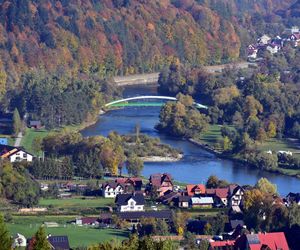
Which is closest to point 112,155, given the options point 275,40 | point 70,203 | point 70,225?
point 70,203

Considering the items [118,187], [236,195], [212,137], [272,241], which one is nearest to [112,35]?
[212,137]

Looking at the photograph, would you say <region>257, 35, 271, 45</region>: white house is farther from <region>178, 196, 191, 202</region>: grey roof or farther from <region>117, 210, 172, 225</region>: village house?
<region>117, 210, 172, 225</region>: village house

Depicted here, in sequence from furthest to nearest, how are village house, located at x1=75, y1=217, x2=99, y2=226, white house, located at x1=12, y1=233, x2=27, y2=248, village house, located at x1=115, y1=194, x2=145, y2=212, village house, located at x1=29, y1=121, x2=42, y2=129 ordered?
village house, located at x1=29, y1=121, x2=42, y2=129, village house, located at x1=115, y1=194, x2=145, y2=212, village house, located at x1=75, y1=217, x2=99, y2=226, white house, located at x1=12, y1=233, x2=27, y2=248

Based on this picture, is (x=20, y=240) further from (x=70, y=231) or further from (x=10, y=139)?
(x=10, y=139)

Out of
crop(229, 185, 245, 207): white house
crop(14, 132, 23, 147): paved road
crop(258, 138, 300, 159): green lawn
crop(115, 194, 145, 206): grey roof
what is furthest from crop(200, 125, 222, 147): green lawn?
crop(115, 194, 145, 206): grey roof

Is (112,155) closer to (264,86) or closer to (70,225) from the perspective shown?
(70,225)
